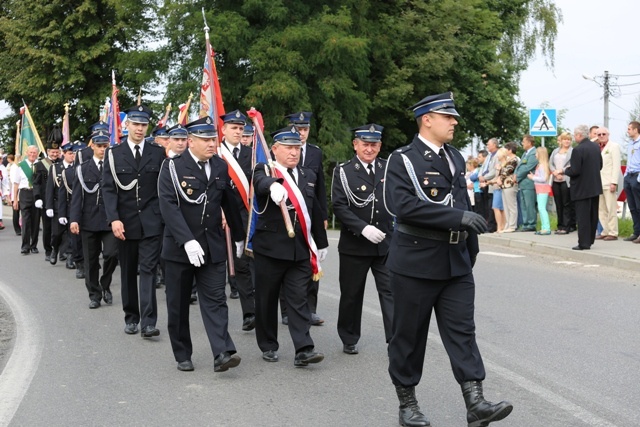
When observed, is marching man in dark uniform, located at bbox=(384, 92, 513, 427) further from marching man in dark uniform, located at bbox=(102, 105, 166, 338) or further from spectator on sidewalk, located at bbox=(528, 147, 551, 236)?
spectator on sidewalk, located at bbox=(528, 147, 551, 236)

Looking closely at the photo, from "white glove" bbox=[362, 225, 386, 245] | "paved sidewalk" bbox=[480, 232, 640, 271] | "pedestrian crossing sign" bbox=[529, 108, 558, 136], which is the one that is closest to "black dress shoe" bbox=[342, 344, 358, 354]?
"white glove" bbox=[362, 225, 386, 245]

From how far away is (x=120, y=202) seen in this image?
9836mm

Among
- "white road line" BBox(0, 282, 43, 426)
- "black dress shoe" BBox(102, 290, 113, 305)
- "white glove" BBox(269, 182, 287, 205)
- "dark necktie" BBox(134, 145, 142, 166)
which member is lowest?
"white road line" BBox(0, 282, 43, 426)

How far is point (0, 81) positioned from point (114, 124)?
36.1 m

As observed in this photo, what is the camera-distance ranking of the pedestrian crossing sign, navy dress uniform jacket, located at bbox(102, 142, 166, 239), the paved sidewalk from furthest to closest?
the pedestrian crossing sign, the paved sidewalk, navy dress uniform jacket, located at bbox(102, 142, 166, 239)

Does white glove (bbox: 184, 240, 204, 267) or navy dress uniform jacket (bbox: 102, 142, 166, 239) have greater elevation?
navy dress uniform jacket (bbox: 102, 142, 166, 239)

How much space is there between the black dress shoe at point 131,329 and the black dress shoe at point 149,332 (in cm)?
26

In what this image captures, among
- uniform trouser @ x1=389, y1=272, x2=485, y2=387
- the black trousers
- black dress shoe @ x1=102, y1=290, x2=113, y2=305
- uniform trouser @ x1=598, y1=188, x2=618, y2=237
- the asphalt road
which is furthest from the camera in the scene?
uniform trouser @ x1=598, y1=188, x2=618, y2=237

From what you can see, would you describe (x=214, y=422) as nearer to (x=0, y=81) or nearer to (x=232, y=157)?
(x=232, y=157)

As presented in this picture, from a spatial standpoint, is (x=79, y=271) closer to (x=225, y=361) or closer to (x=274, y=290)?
(x=274, y=290)

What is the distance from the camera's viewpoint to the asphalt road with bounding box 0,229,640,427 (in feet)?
21.0

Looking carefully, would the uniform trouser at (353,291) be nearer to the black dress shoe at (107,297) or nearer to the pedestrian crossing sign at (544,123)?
the black dress shoe at (107,297)

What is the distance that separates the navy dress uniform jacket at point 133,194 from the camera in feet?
31.9

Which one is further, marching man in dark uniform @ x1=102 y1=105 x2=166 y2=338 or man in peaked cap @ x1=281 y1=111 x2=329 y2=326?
man in peaked cap @ x1=281 y1=111 x2=329 y2=326
